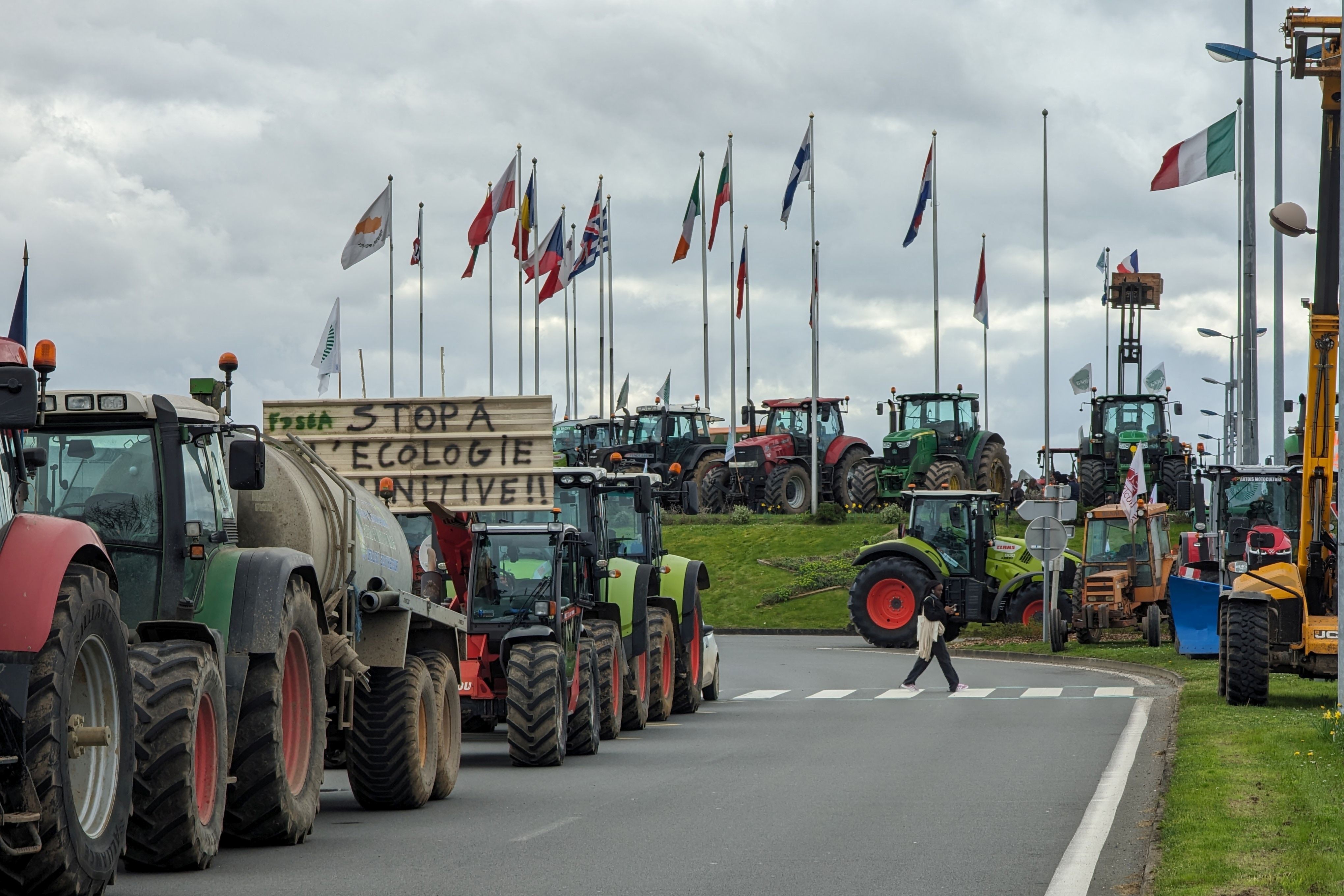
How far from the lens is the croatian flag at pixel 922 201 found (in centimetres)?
5106

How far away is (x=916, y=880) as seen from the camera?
9.13 meters

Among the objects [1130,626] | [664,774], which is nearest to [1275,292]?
[1130,626]

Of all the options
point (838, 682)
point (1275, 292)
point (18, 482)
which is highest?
point (1275, 292)

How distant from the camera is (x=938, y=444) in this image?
1858 inches

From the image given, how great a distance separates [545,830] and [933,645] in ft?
47.4

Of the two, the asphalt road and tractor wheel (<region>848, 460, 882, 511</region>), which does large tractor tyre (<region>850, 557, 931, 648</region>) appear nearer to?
the asphalt road

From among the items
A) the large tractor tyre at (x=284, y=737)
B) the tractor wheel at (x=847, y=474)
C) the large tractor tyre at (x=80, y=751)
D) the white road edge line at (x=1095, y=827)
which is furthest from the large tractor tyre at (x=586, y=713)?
the tractor wheel at (x=847, y=474)

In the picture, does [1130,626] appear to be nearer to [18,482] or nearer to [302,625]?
[302,625]

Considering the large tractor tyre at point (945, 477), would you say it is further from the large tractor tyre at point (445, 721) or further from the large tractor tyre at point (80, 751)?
the large tractor tyre at point (80, 751)

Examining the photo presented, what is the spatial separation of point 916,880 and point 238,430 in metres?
4.64

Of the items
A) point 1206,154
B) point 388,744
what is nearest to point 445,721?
point 388,744

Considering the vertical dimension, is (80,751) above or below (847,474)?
above

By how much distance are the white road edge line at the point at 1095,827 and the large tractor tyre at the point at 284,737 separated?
421cm

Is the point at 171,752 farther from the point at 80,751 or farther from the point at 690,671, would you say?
the point at 690,671
